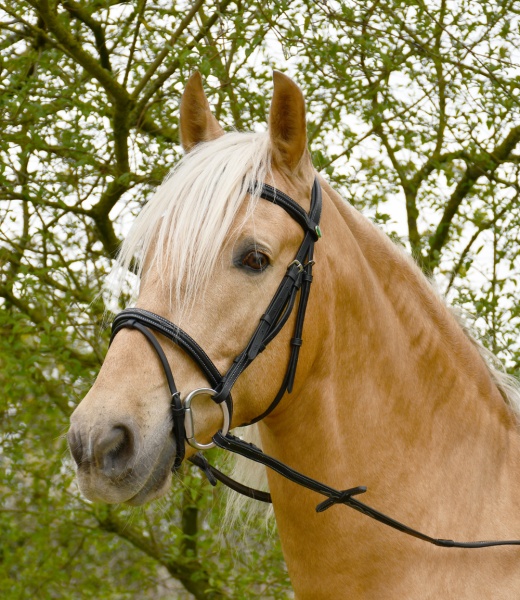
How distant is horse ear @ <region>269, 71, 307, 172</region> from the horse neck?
0.24 meters

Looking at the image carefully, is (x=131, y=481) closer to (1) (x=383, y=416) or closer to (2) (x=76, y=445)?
(2) (x=76, y=445)

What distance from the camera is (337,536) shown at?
8.44 ft

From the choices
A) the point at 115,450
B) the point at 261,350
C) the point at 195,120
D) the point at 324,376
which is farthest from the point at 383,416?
the point at 195,120

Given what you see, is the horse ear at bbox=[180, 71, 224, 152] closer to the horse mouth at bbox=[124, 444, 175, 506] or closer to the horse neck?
the horse neck

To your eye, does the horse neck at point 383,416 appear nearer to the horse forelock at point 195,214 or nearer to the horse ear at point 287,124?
the horse ear at point 287,124

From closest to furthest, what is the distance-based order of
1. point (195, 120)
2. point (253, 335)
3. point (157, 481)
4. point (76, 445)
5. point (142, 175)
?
point (76, 445) → point (157, 481) → point (253, 335) → point (195, 120) → point (142, 175)

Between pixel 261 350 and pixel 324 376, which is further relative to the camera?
pixel 324 376

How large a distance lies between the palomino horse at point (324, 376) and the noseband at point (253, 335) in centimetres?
1

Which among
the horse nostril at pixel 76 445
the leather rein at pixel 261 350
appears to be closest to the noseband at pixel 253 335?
the leather rein at pixel 261 350

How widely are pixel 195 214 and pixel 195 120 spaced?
0.67m

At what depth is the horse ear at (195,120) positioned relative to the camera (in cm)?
291

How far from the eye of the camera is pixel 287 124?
2605 millimetres

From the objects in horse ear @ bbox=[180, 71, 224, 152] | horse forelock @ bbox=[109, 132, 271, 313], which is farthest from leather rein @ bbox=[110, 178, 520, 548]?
horse ear @ bbox=[180, 71, 224, 152]

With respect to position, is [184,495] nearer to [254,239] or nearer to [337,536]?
[337,536]
